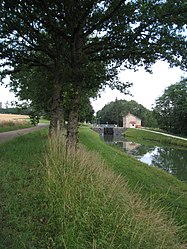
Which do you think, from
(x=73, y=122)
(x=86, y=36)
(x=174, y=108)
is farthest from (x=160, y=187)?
(x=174, y=108)

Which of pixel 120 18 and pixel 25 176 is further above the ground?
pixel 120 18

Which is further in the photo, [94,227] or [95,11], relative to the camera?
[95,11]

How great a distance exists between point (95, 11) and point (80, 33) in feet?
4.53

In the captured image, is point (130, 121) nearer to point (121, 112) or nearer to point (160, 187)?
point (121, 112)

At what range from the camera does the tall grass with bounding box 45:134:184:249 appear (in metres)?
3.62

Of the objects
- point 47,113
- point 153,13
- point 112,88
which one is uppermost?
point 153,13

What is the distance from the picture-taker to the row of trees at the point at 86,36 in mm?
8555

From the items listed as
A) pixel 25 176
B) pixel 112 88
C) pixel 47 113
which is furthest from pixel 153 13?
pixel 47 113

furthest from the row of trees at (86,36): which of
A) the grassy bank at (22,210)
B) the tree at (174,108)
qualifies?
the tree at (174,108)

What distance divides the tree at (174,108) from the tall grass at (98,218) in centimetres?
4621

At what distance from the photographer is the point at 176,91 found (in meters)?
53.5

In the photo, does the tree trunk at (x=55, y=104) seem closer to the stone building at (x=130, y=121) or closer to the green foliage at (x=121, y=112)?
the stone building at (x=130, y=121)

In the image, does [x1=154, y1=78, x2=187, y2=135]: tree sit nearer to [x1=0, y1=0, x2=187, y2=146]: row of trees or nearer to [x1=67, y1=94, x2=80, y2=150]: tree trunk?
[x1=0, y1=0, x2=187, y2=146]: row of trees

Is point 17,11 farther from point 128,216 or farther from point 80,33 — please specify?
point 128,216
